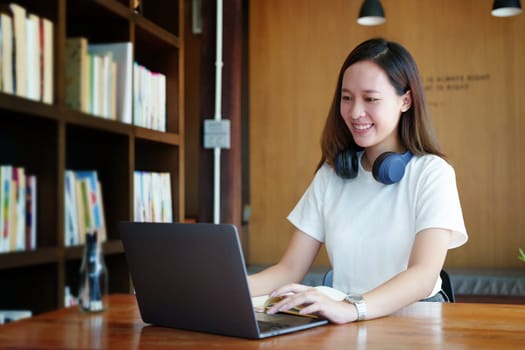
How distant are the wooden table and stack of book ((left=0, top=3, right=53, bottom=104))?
0.63 meters

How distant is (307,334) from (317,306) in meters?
0.09

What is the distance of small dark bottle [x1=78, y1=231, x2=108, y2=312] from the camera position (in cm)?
161

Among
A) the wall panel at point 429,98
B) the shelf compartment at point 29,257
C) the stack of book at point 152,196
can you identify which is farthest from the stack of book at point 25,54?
the wall panel at point 429,98

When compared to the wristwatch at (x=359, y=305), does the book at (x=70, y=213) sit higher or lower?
higher

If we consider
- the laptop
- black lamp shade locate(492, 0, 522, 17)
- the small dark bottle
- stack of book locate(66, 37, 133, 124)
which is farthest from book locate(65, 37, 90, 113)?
black lamp shade locate(492, 0, 522, 17)

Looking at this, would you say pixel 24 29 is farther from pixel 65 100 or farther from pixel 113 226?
pixel 113 226

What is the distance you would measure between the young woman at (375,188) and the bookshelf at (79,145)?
58 cm

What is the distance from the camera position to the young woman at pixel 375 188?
197cm

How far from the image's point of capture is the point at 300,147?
543 cm

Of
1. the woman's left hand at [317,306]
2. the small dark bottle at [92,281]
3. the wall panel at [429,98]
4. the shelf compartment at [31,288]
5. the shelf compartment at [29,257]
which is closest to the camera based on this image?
the woman's left hand at [317,306]

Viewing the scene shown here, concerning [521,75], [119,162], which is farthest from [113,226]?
[521,75]

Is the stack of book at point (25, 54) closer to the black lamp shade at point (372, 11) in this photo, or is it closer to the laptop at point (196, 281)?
the laptop at point (196, 281)

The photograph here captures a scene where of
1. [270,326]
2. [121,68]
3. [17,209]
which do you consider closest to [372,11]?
[121,68]

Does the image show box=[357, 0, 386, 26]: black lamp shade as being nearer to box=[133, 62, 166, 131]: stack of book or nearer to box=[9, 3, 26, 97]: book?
box=[133, 62, 166, 131]: stack of book
